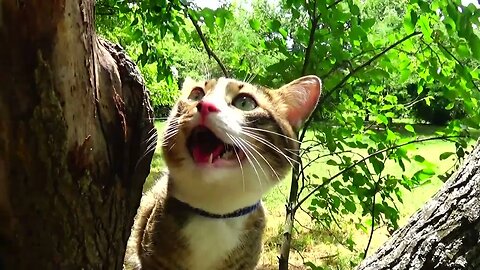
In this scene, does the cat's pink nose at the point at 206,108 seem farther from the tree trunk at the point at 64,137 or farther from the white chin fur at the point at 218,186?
the tree trunk at the point at 64,137

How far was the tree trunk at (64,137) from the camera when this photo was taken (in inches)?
32.6

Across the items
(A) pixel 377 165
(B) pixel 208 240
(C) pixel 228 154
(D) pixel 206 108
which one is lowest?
(B) pixel 208 240

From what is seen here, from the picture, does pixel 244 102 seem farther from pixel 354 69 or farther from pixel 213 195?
pixel 354 69

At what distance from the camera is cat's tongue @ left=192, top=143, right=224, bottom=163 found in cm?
133

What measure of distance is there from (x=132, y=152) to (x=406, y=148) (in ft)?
4.00

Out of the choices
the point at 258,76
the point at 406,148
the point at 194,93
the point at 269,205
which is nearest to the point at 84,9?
the point at 194,93

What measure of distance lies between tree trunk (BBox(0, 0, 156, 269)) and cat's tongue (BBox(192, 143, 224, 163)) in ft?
0.96

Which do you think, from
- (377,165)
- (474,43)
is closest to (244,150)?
(474,43)

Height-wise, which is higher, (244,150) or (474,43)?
(474,43)

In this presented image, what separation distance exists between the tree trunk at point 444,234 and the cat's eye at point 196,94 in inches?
23.4

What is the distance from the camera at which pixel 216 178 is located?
1327 mm

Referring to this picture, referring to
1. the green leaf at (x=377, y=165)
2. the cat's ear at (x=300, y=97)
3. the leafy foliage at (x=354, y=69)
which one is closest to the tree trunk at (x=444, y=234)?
the cat's ear at (x=300, y=97)

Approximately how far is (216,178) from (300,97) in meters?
0.37

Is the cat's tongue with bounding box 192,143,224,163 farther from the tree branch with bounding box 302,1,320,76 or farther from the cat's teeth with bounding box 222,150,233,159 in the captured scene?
the tree branch with bounding box 302,1,320,76
